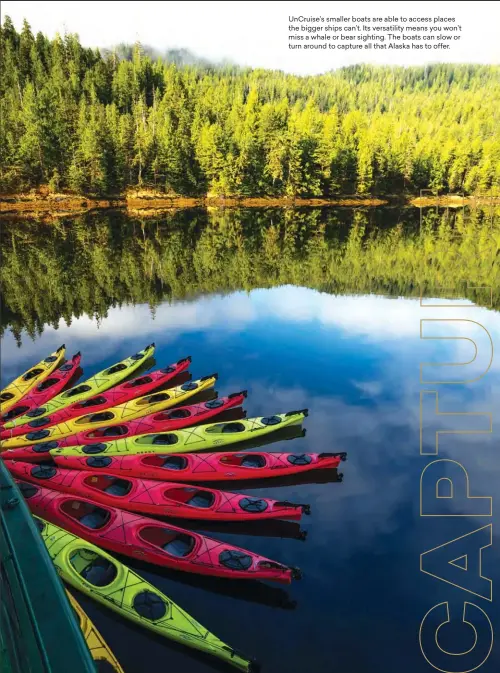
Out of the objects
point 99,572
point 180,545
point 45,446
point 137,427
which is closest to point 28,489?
point 45,446

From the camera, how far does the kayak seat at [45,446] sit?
654 inches

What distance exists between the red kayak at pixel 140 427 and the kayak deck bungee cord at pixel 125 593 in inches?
164

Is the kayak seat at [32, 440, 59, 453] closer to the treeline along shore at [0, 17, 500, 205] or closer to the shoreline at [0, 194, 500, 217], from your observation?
the shoreline at [0, 194, 500, 217]

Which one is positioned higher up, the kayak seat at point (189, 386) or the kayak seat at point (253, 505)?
the kayak seat at point (189, 386)

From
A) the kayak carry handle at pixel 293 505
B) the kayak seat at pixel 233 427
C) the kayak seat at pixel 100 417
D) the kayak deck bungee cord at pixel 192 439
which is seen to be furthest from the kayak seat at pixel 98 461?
the kayak carry handle at pixel 293 505

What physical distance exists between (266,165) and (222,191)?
798 centimetres

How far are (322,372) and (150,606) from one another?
50.7 feet

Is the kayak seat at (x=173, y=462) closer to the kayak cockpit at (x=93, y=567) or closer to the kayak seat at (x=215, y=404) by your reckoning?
the kayak seat at (x=215, y=404)

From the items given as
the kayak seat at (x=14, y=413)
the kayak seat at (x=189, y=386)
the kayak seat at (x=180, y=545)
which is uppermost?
the kayak seat at (x=189, y=386)

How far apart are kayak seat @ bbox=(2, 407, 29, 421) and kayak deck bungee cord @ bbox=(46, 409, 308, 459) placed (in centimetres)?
219

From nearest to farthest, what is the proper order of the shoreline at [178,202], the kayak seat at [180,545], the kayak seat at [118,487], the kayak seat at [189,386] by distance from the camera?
the kayak seat at [180,545] < the kayak seat at [118,487] < the kayak seat at [189,386] < the shoreline at [178,202]

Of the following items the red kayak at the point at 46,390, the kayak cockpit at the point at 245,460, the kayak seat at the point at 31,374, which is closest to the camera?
the kayak cockpit at the point at 245,460

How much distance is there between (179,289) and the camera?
128ft

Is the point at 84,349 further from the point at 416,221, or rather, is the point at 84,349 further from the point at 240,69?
the point at 240,69
